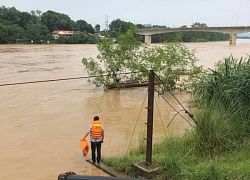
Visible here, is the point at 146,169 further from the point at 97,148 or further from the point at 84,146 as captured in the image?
the point at 84,146

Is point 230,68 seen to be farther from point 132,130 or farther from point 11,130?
point 11,130

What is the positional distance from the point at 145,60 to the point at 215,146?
12684 millimetres

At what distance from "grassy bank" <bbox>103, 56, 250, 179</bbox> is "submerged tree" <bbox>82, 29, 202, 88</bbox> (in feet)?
30.5

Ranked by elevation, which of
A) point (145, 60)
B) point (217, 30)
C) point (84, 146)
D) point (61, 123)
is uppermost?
point (217, 30)

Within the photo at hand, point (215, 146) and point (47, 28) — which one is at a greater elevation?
point (47, 28)

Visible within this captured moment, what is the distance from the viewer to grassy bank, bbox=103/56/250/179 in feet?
18.6

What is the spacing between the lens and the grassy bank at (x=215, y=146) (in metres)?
5.66

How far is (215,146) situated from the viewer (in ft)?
23.0

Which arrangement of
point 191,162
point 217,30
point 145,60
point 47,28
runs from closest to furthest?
point 191,162 → point 145,60 → point 217,30 → point 47,28

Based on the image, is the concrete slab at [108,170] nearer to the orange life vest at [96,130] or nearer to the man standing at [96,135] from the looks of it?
the man standing at [96,135]

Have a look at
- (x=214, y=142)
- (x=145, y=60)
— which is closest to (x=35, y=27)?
(x=145, y=60)

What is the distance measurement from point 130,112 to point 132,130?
3369 mm

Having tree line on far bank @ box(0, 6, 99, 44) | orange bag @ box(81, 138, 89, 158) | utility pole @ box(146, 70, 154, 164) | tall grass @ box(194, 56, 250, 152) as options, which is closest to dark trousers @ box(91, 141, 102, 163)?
orange bag @ box(81, 138, 89, 158)

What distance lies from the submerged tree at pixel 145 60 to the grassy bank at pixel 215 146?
928cm
